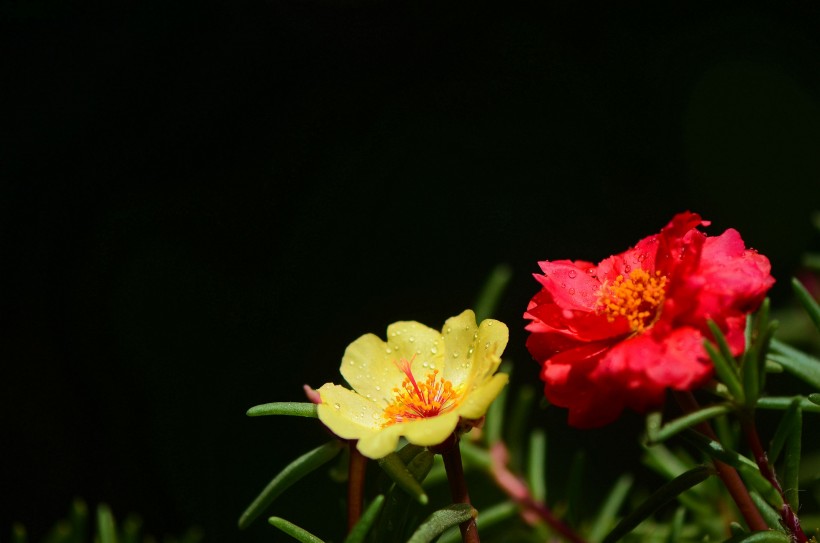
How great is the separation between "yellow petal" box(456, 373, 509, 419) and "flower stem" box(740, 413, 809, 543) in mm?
147

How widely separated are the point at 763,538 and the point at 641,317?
0.50 feet

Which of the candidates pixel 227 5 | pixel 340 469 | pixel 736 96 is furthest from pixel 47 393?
pixel 736 96

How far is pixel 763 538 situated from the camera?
48cm

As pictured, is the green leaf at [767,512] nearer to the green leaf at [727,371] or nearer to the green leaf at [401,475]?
the green leaf at [727,371]

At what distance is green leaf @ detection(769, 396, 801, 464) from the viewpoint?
1.65ft

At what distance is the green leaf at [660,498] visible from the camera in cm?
52

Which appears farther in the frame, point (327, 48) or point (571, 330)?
point (327, 48)

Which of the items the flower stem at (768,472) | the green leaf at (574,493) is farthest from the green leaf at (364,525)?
the green leaf at (574,493)

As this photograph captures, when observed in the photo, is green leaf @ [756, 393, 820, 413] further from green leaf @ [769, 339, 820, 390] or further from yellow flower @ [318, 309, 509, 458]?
yellow flower @ [318, 309, 509, 458]

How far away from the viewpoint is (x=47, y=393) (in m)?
1.49

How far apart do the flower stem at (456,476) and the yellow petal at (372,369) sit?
10cm

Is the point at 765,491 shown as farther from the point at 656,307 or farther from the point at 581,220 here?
the point at 581,220

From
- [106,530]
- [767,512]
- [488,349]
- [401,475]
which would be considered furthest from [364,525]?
[106,530]

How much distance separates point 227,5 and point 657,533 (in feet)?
4.59
